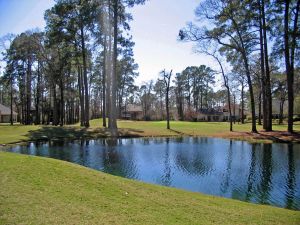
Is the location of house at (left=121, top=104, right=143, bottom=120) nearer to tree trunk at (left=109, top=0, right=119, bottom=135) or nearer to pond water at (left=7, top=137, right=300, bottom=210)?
tree trunk at (left=109, top=0, right=119, bottom=135)

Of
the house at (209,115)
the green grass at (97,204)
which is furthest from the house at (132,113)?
the green grass at (97,204)

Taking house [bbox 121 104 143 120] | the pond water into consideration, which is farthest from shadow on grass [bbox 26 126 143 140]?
house [bbox 121 104 143 120]

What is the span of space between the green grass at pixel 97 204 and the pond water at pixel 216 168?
9.10ft

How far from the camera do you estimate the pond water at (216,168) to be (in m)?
12.4

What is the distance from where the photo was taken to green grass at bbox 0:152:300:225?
6.52 m

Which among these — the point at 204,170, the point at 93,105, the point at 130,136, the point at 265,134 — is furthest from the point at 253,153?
the point at 93,105

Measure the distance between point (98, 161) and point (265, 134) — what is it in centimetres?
1971

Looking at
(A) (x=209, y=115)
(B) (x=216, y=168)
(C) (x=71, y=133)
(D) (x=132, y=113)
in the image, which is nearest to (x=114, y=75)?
(C) (x=71, y=133)

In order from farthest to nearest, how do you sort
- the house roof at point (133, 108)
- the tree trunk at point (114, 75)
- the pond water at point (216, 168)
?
the house roof at point (133, 108)
the tree trunk at point (114, 75)
the pond water at point (216, 168)

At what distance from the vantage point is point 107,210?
23.4 ft

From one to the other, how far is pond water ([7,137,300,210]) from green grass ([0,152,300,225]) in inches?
109

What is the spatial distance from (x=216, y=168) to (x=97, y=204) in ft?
35.0

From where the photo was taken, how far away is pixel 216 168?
17031mm

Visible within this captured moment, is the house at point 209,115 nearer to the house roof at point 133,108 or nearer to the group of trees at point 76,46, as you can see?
the house roof at point 133,108
